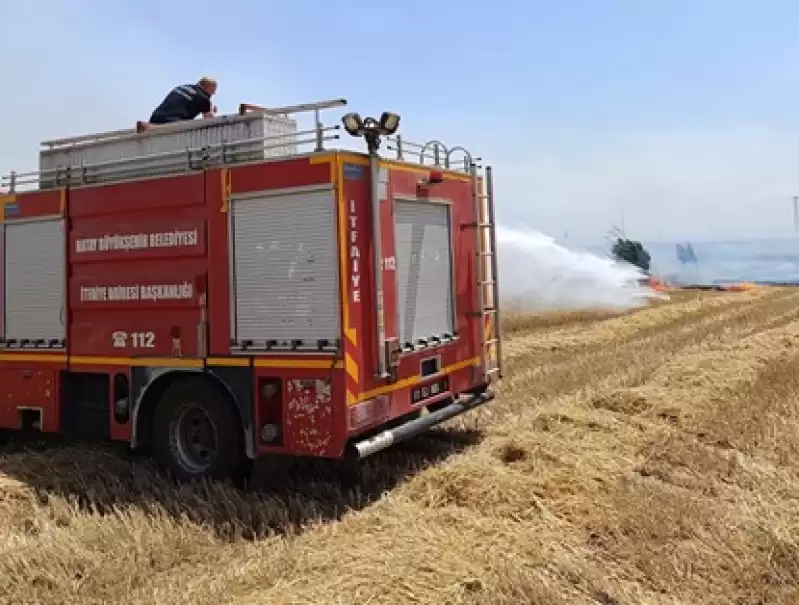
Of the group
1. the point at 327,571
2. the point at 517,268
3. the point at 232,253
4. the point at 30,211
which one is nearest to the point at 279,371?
the point at 232,253

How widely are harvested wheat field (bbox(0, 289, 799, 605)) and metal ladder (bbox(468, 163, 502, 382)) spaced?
0.77m

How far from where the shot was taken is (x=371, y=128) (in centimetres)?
645

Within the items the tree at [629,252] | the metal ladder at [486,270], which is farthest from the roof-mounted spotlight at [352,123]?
the tree at [629,252]

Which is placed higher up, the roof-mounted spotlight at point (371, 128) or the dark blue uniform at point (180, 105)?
the dark blue uniform at point (180, 105)

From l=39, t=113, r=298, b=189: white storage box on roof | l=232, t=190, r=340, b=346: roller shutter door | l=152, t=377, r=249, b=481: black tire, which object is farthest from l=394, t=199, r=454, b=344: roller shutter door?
l=152, t=377, r=249, b=481: black tire

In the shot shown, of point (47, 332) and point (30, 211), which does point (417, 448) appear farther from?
point (30, 211)

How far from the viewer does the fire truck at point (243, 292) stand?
6266 millimetres

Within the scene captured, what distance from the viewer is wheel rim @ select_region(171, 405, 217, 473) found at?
6.98 metres

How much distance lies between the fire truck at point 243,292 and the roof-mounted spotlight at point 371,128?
1cm

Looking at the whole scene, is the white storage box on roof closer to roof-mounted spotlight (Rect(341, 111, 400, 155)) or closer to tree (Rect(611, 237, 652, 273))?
roof-mounted spotlight (Rect(341, 111, 400, 155))

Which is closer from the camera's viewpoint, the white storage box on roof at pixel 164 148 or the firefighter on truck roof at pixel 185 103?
the white storage box on roof at pixel 164 148

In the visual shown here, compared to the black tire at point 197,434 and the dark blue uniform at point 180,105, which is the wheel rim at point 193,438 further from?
the dark blue uniform at point 180,105

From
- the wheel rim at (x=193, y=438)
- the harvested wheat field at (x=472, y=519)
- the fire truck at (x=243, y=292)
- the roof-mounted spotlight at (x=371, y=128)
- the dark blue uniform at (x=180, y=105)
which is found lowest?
the harvested wheat field at (x=472, y=519)

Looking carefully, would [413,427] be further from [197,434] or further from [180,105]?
[180,105]
